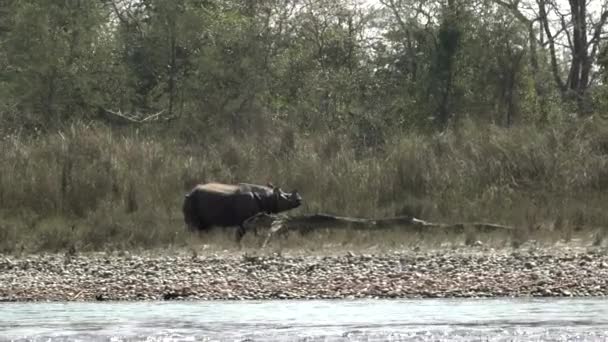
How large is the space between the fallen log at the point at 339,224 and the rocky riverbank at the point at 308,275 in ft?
5.97

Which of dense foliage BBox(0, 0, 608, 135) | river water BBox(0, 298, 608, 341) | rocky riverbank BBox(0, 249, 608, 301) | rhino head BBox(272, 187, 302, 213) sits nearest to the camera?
river water BBox(0, 298, 608, 341)

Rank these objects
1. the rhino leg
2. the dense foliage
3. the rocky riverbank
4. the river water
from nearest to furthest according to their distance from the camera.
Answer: the river water < the rocky riverbank < the rhino leg < the dense foliage

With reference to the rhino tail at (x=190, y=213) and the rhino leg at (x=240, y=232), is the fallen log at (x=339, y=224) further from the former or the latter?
the rhino tail at (x=190, y=213)

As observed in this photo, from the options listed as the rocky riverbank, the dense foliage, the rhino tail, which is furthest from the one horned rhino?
the dense foliage

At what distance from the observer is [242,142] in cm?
2700

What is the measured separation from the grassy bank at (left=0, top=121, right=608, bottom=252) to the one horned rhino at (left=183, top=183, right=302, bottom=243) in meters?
0.42

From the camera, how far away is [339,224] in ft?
68.9

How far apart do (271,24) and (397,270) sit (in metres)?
24.7

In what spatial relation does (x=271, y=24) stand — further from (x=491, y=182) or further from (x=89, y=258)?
(x=89, y=258)

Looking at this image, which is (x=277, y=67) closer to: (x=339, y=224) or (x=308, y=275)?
(x=339, y=224)

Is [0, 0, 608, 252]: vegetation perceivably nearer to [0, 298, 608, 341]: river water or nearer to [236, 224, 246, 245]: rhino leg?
[236, 224, 246, 245]: rhino leg

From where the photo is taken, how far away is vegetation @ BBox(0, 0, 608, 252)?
22641 mm

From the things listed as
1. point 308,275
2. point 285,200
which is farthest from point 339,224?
point 308,275

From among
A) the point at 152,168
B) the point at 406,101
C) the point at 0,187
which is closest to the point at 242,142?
the point at 152,168
